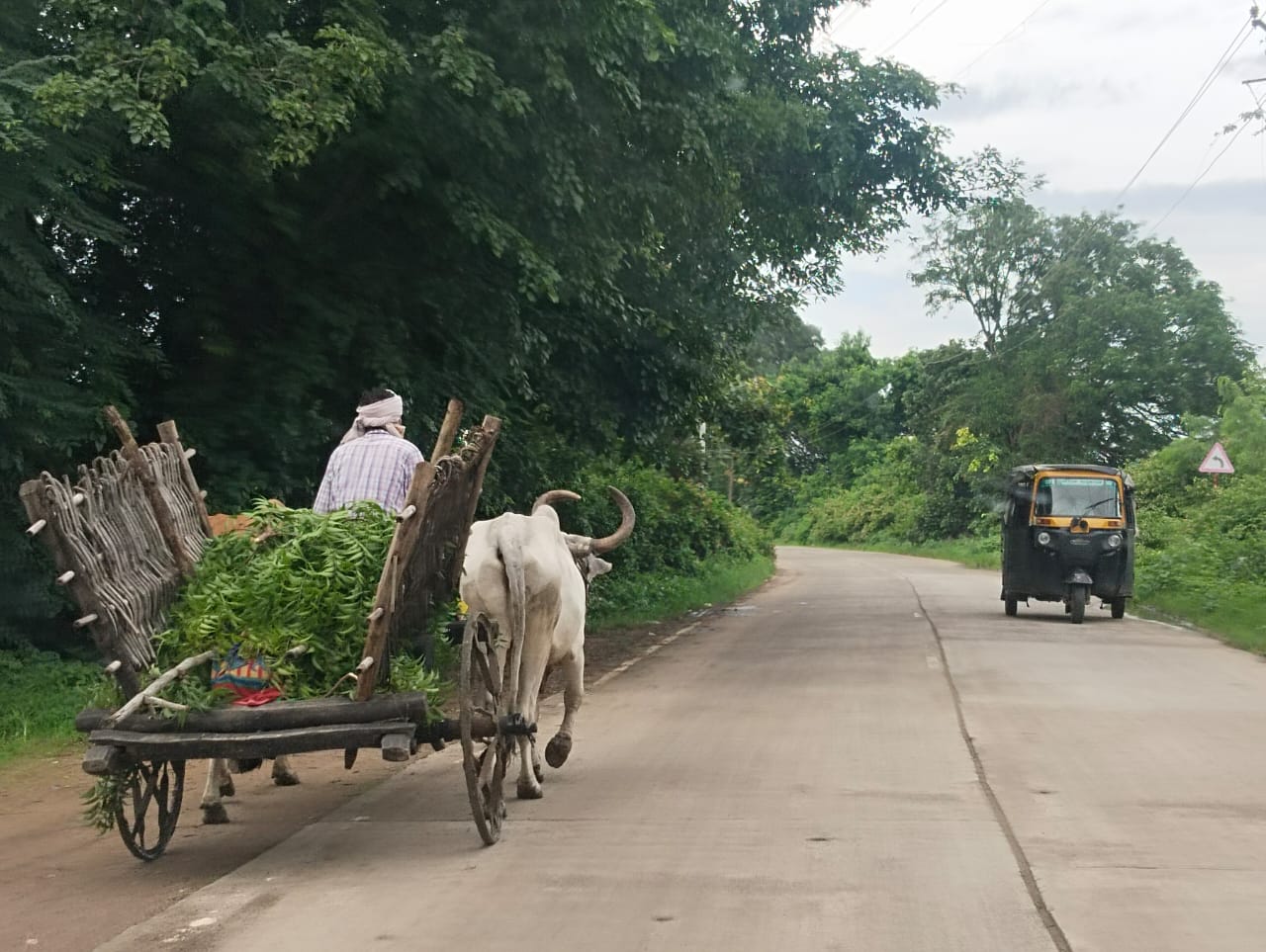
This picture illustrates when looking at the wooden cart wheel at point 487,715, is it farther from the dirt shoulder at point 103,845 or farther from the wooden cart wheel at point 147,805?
the wooden cart wheel at point 147,805

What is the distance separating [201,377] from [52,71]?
352 centimetres

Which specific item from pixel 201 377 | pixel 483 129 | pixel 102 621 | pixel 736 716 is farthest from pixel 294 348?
pixel 102 621

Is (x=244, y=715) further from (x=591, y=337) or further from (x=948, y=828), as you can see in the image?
(x=591, y=337)

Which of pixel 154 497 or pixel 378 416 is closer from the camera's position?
pixel 154 497

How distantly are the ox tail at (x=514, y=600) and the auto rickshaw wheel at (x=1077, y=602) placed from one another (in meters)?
14.7

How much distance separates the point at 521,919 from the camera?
224 inches

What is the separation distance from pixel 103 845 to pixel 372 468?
2.28 m

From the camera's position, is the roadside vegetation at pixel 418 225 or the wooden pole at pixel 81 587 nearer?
the wooden pole at pixel 81 587

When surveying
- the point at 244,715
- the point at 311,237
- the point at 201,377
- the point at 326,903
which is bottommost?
the point at 326,903

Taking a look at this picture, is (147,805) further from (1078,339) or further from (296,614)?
(1078,339)

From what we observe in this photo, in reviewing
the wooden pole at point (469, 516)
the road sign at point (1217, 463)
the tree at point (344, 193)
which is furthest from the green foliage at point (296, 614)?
the road sign at point (1217, 463)

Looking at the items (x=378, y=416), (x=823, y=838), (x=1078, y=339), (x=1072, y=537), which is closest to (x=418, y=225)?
(x=378, y=416)

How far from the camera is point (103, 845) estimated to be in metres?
7.48

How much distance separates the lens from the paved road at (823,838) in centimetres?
557
